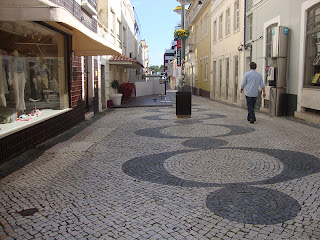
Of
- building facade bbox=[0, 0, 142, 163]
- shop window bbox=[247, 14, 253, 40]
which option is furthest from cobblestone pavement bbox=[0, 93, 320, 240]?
shop window bbox=[247, 14, 253, 40]

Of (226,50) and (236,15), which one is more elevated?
(236,15)

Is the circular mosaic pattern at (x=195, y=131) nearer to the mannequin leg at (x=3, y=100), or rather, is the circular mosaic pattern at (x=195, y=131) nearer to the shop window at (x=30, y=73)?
the shop window at (x=30, y=73)

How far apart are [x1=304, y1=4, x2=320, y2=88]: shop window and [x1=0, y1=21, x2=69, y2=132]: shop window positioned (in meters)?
7.28

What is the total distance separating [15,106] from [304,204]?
223 inches

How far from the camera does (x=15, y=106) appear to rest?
22.9 ft

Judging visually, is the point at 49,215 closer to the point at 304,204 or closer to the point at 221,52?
the point at 304,204

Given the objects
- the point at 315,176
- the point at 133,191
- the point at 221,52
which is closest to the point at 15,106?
the point at 133,191

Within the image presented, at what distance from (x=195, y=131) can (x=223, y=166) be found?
11.9ft

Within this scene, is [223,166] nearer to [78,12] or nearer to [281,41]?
[78,12]

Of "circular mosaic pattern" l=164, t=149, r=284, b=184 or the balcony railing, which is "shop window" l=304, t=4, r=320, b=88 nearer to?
"circular mosaic pattern" l=164, t=149, r=284, b=184

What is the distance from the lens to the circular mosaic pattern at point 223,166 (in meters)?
4.81

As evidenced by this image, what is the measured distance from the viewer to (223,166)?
17.8 ft

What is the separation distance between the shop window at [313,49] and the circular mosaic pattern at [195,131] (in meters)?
3.26

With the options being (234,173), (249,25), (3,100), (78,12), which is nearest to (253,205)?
(234,173)
